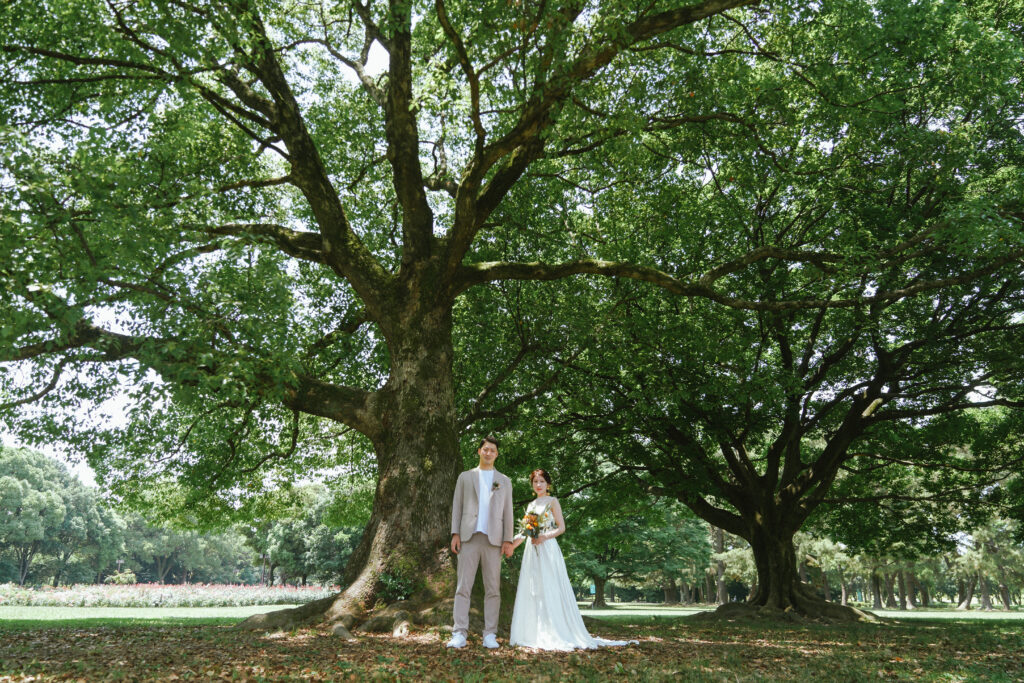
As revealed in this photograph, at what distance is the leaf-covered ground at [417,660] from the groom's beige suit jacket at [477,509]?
1298 millimetres

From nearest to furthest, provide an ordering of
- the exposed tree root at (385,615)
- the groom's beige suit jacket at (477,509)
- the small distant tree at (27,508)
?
the groom's beige suit jacket at (477,509), the exposed tree root at (385,615), the small distant tree at (27,508)

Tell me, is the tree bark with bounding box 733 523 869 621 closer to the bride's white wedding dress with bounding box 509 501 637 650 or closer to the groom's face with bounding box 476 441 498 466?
the bride's white wedding dress with bounding box 509 501 637 650

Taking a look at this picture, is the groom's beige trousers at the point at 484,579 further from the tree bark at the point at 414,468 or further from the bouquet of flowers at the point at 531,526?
the tree bark at the point at 414,468

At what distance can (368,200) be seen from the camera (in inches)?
688

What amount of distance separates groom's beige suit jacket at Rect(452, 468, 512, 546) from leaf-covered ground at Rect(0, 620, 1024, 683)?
1.30 m

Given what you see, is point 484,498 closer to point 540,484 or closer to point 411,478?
point 540,484

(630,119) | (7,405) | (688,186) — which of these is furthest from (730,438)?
(7,405)

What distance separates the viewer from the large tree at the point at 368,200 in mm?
7859

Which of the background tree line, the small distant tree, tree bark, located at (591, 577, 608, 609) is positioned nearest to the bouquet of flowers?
the background tree line

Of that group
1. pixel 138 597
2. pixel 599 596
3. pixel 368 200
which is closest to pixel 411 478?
pixel 368 200

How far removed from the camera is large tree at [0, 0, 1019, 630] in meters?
7.86

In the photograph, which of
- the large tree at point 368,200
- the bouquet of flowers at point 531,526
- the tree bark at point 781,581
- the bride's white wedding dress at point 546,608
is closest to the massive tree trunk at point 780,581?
the tree bark at point 781,581

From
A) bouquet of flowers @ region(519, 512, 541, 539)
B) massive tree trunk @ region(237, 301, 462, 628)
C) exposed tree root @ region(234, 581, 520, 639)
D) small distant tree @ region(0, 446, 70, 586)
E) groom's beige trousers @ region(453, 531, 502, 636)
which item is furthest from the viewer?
small distant tree @ region(0, 446, 70, 586)

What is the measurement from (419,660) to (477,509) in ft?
5.86
